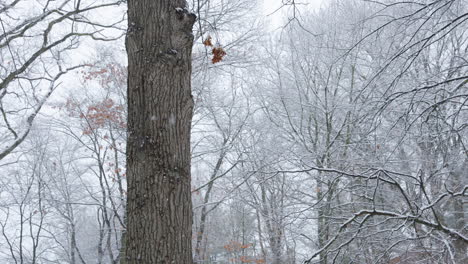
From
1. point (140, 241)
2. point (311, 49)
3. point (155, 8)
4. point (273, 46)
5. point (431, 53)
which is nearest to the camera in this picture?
point (140, 241)

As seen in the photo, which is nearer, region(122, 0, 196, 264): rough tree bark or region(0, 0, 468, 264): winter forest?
region(122, 0, 196, 264): rough tree bark

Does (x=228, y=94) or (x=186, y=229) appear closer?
(x=186, y=229)

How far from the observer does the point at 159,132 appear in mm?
2000

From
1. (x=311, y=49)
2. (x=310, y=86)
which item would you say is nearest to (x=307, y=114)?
(x=310, y=86)

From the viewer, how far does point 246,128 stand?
11.3m

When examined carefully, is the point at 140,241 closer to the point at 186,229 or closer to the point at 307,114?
the point at 186,229

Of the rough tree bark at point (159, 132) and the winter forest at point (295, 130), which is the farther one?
the winter forest at point (295, 130)

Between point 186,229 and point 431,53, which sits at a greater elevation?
point 431,53

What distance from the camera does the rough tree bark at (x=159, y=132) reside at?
1.90m

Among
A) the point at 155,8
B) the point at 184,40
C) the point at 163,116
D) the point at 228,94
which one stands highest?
the point at 228,94

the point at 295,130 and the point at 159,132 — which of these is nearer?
the point at 159,132

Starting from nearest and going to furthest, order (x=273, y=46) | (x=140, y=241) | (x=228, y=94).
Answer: (x=140, y=241) → (x=273, y=46) → (x=228, y=94)

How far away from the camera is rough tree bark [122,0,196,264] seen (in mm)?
1896

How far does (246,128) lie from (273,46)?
99.2 inches
